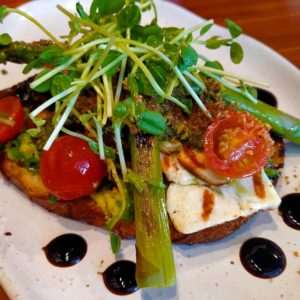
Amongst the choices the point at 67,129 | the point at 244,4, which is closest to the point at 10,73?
the point at 67,129

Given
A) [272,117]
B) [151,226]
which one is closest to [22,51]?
[151,226]

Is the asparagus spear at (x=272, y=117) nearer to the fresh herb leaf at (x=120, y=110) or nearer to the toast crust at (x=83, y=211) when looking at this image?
the toast crust at (x=83, y=211)

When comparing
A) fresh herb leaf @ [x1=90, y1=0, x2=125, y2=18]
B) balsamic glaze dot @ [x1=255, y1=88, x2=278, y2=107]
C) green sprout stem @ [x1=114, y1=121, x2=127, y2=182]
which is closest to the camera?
green sprout stem @ [x1=114, y1=121, x2=127, y2=182]

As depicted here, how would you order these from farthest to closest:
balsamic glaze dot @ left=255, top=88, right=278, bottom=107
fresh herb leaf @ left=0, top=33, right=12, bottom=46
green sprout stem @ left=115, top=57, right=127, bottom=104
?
balsamic glaze dot @ left=255, top=88, right=278, bottom=107 < fresh herb leaf @ left=0, top=33, right=12, bottom=46 < green sprout stem @ left=115, top=57, right=127, bottom=104

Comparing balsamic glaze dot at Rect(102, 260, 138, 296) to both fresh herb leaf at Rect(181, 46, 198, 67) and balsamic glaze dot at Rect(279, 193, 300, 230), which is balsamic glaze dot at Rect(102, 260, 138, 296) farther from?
fresh herb leaf at Rect(181, 46, 198, 67)

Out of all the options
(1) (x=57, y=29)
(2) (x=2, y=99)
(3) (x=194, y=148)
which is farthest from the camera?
(1) (x=57, y=29)

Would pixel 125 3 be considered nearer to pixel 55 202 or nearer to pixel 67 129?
pixel 67 129

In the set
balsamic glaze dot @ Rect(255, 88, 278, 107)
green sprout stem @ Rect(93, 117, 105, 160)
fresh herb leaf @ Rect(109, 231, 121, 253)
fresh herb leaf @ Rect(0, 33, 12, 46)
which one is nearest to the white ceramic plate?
fresh herb leaf @ Rect(109, 231, 121, 253)

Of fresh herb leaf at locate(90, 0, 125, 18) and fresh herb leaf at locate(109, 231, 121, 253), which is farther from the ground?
fresh herb leaf at locate(90, 0, 125, 18)
